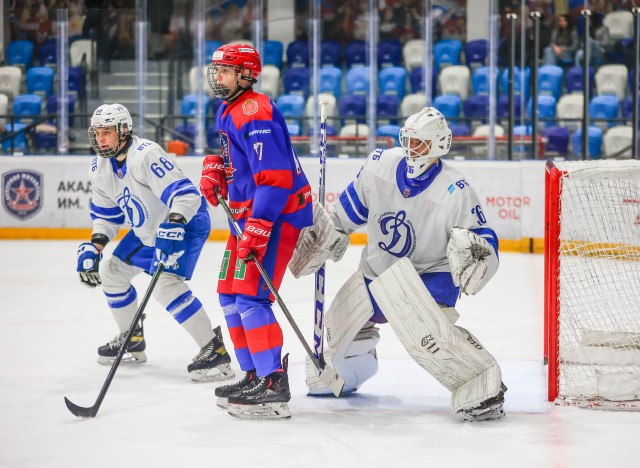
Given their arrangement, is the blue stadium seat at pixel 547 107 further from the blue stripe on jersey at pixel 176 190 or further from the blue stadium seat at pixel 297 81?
the blue stripe on jersey at pixel 176 190

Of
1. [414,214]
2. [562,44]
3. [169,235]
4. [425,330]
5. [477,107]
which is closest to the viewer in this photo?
[425,330]

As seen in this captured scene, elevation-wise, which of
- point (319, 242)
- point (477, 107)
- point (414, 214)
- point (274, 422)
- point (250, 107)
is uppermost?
point (477, 107)

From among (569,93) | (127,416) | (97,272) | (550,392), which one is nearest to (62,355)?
(97,272)

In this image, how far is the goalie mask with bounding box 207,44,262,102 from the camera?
3.60 m

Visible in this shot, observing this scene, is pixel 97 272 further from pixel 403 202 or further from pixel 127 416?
pixel 403 202

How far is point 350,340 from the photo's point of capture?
3764 millimetres

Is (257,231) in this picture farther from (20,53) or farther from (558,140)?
(20,53)

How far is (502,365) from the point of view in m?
4.42

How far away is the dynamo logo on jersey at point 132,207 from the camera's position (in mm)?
4242

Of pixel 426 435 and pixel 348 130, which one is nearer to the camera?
pixel 426 435

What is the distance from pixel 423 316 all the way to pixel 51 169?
19.2ft

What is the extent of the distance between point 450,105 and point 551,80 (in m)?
1.00

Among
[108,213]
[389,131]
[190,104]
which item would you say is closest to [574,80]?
[389,131]

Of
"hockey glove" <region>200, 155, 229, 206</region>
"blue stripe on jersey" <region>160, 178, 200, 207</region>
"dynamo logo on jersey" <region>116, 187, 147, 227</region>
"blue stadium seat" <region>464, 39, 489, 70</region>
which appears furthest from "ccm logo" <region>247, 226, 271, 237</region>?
"blue stadium seat" <region>464, 39, 489, 70</region>
